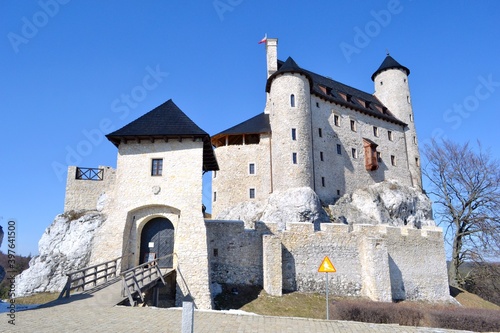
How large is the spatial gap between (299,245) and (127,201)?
10.1 m

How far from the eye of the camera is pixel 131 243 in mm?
16297

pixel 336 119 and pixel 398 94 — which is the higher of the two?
pixel 398 94

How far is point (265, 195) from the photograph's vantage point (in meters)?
33.2

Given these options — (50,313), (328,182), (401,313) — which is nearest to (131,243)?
(50,313)

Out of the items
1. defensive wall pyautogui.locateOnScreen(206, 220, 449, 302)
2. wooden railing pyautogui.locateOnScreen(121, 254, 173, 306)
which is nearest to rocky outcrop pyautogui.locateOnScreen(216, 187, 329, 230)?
defensive wall pyautogui.locateOnScreen(206, 220, 449, 302)

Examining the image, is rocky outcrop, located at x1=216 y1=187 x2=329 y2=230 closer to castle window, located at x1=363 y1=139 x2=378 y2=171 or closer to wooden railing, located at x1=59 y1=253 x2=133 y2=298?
castle window, located at x1=363 y1=139 x2=378 y2=171

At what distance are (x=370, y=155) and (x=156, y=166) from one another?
2714cm

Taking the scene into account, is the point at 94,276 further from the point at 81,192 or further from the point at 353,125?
the point at 353,125

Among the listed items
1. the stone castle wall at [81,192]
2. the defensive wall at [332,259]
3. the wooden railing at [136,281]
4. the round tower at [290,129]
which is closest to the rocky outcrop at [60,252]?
the stone castle wall at [81,192]

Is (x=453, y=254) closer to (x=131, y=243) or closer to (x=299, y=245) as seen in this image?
(x=299, y=245)

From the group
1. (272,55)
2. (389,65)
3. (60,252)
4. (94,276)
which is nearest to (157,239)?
(94,276)

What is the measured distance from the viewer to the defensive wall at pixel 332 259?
64.3 feet

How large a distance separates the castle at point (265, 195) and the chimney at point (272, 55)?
0.12 meters

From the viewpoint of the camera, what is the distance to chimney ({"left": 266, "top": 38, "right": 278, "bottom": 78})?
3671 centimetres
